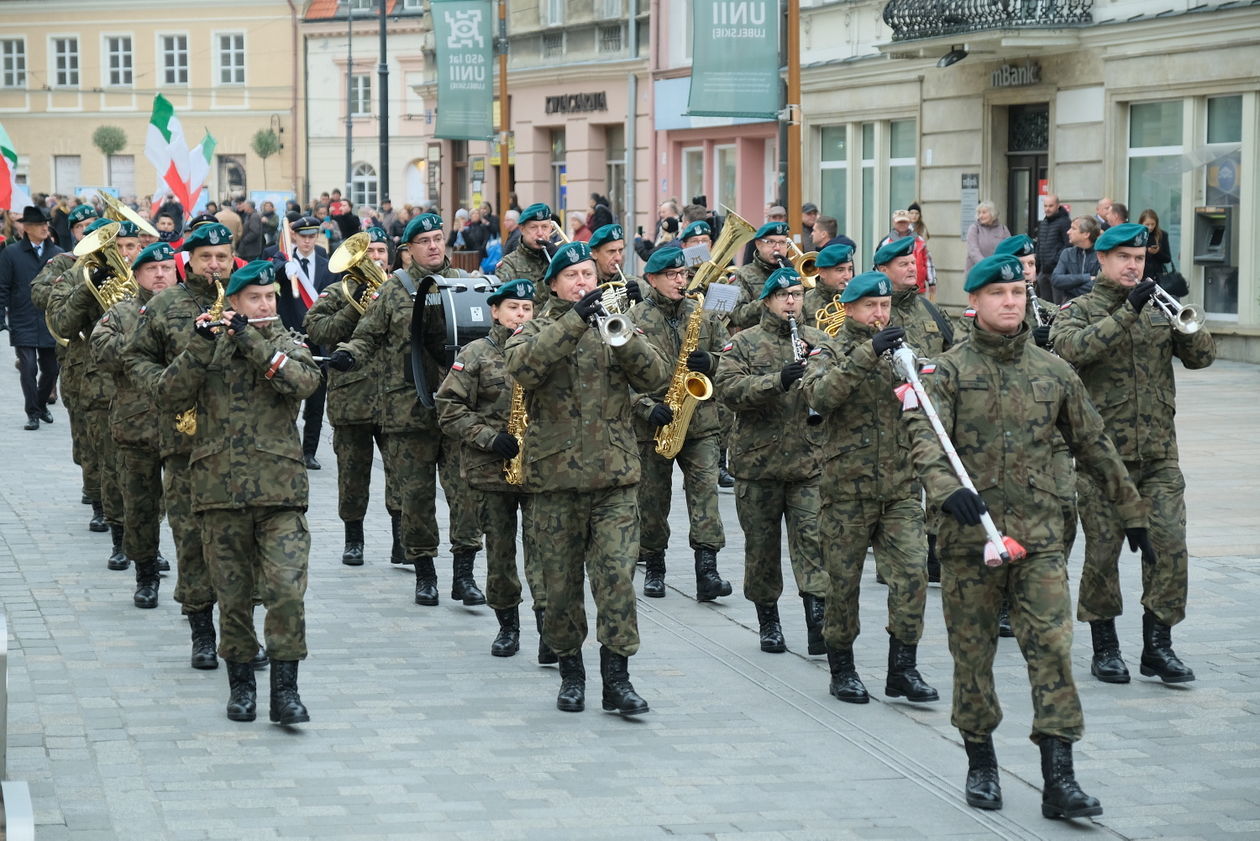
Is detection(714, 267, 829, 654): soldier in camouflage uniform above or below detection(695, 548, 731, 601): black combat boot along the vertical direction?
above

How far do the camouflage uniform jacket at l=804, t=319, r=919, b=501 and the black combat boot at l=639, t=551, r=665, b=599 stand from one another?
2675 mm

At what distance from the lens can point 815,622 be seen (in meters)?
9.68

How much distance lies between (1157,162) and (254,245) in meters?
12.2

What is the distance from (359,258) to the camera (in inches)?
465

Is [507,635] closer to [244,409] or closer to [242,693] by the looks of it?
[242,693]

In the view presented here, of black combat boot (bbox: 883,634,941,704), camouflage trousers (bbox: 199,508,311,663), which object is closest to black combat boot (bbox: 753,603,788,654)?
black combat boot (bbox: 883,634,941,704)

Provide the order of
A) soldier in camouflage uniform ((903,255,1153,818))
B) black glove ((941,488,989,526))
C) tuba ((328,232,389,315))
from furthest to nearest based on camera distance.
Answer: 1. tuba ((328,232,389,315))
2. soldier in camouflage uniform ((903,255,1153,818))
3. black glove ((941,488,989,526))

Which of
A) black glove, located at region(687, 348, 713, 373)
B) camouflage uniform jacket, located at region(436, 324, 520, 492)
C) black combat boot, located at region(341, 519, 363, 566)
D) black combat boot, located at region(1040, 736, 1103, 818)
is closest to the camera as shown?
black combat boot, located at region(1040, 736, 1103, 818)

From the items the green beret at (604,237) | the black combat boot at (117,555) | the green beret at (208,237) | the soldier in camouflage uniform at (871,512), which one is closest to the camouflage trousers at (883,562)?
the soldier in camouflage uniform at (871,512)

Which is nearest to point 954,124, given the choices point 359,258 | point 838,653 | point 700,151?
point 700,151

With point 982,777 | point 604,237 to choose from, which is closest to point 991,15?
point 604,237

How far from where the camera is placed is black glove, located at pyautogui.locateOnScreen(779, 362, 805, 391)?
31.0 ft

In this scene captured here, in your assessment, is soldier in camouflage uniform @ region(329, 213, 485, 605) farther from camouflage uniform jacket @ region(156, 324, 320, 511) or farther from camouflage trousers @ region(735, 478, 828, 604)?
camouflage uniform jacket @ region(156, 324, 320, 511)

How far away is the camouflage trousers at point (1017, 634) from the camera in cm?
704
